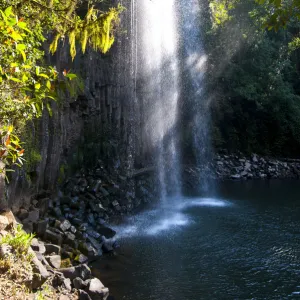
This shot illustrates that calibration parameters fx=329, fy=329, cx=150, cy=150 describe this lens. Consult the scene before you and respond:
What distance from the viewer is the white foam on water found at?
13.7 metres

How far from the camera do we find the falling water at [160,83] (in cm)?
2202

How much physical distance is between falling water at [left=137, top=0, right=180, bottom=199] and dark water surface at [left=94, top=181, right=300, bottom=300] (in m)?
5.62

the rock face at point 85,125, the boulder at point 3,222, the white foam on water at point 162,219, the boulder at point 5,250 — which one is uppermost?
the rock face at point 85,125

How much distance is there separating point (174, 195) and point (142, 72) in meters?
8.47

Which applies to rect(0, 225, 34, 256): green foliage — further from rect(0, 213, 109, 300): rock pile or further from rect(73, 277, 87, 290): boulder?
rect(73, 277, 87, 290): boulder

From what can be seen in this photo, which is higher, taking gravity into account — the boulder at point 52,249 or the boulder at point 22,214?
the boulder at point 22,214

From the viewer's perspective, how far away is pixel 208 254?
11.4 metres

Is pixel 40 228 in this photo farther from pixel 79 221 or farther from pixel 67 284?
pixel 67 284

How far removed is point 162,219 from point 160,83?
11422 millimetres

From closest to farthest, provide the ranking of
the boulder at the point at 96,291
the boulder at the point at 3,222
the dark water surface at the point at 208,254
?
the boulder at the point at 96,291 → the boulder at the point at 3,222 → the dark water surface at the point at 208,254

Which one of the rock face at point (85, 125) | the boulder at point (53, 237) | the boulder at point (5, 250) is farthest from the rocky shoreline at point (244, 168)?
the boulder at point (5, 250)

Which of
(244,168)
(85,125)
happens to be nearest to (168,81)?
(85,125)

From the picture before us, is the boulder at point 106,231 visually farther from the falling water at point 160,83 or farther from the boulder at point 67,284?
the falling water at point 160,83

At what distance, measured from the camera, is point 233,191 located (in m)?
22.5
